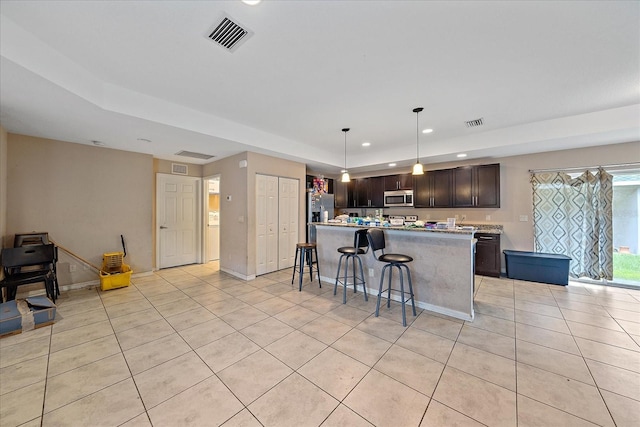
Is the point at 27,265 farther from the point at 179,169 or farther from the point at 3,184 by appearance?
the point at 179,169

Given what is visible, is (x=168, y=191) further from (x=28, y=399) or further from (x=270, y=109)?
(x=28, y=399)

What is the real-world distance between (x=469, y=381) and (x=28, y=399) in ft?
10.6

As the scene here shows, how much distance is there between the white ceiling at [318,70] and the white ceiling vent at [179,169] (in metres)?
1.28

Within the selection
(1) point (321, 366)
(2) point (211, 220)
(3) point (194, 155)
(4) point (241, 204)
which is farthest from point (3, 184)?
(1) point (321, 366)

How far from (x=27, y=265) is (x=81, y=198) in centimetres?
132

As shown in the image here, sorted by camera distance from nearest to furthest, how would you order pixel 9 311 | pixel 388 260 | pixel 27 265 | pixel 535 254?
pixel 9 311 → pixel 388 260 → pixel 27 265 → pixel 535 254

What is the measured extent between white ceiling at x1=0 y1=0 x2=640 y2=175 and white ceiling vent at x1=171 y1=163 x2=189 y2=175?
1.28 metres

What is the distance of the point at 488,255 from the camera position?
15.6ft

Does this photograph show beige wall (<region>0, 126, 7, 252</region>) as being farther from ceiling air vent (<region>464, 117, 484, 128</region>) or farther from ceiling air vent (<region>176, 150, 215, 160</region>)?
ceiling air vent (<region>464, 117, 484, 128</region>)

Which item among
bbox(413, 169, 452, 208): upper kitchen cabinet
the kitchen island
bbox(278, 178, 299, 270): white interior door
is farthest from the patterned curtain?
bbox(278, 178, 299, 270): white interior door

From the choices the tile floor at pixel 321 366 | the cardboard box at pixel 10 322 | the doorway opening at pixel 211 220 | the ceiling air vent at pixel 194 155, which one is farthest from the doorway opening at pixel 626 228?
the cardboard box at pixel 10 322

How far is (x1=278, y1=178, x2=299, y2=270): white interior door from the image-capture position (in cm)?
523

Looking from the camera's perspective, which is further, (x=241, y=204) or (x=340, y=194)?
(x=340, y=194)

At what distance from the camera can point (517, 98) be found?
3.06 m
